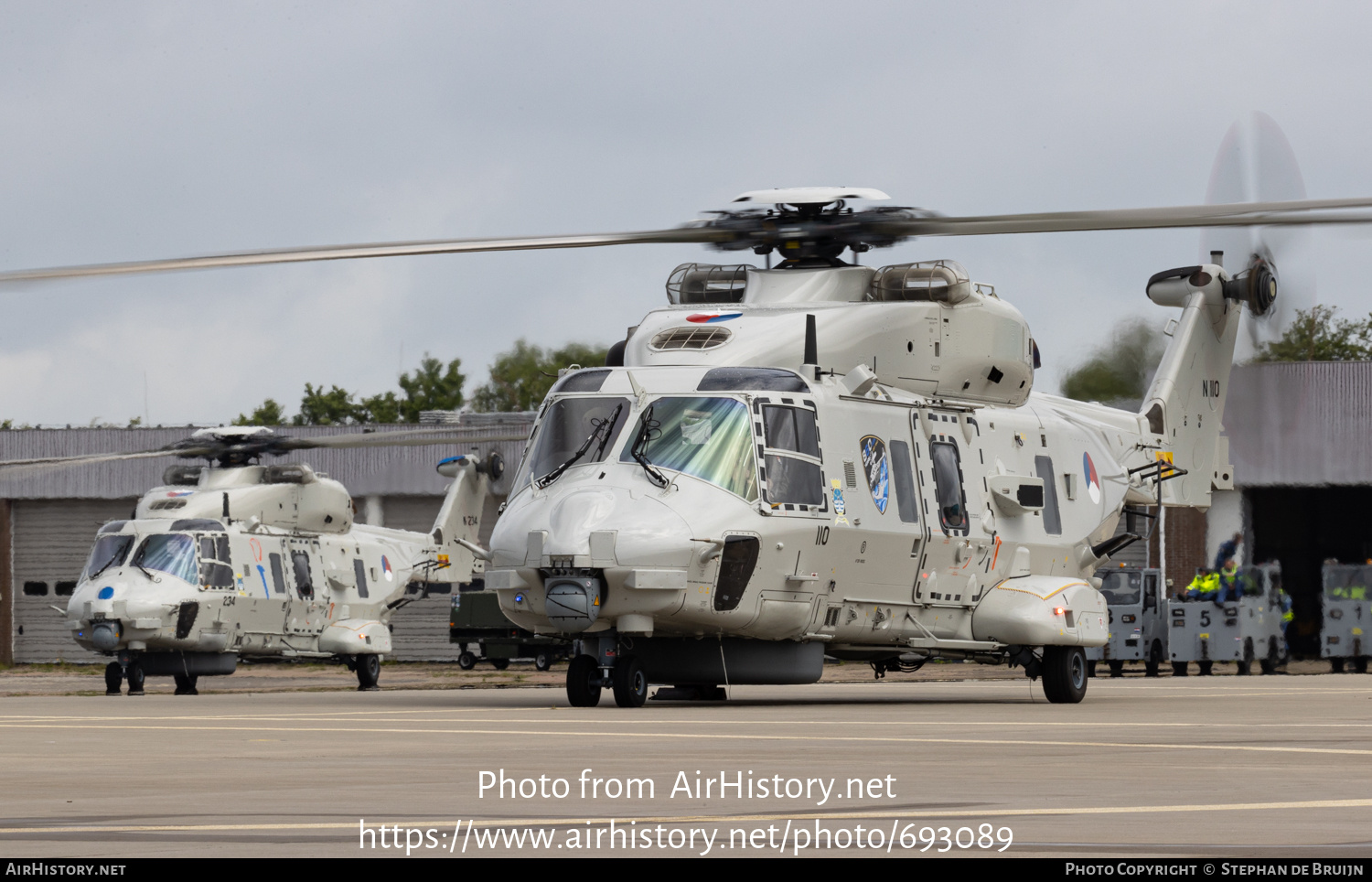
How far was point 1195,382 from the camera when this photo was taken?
80.4ft

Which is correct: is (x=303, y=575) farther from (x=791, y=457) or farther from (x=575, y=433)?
(x=791, y=457)

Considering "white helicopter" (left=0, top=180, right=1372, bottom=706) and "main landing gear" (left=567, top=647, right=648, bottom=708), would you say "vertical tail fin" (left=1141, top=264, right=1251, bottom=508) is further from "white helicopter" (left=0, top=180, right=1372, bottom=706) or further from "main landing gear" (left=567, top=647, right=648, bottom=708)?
"main landing gear" (left=567, top=647, right=648, bottom=708)

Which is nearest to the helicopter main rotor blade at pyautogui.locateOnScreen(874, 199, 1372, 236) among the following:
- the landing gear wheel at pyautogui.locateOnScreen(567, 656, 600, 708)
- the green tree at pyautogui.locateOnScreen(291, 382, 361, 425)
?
the landing gear wheel at pyautogui.locateOnScreen(567, 656, 600, 708)

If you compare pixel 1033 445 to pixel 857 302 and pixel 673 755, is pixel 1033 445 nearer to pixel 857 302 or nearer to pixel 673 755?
pixel 857 302

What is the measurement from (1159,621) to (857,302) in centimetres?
1636

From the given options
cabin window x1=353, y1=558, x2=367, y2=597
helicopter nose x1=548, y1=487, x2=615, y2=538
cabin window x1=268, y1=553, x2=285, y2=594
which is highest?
helicopter nose x1=548, y1=487, x2=615, y2=538

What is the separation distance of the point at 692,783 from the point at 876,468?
33.5ft

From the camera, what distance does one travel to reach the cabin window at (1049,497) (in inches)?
819

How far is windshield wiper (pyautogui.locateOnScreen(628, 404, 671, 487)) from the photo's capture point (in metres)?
16.7

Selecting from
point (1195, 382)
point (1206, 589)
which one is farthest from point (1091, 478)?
point (1206, 589)

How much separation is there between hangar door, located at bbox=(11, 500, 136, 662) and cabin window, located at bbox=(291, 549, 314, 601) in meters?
20.6

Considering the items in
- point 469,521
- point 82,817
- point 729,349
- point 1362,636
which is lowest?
point 1362,636
